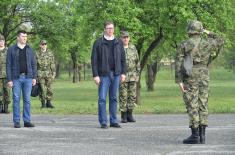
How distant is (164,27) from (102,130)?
16.8m

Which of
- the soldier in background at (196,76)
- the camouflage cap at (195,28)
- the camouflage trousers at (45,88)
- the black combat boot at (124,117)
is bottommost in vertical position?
the black combat boot at (124,117)

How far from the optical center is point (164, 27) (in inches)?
1108

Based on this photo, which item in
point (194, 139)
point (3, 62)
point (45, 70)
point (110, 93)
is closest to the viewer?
point (194, 139)

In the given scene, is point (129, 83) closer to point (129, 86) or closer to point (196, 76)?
point (129, 86)

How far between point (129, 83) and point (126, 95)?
0.93ft

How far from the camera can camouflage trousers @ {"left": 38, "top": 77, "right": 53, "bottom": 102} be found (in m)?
19.8

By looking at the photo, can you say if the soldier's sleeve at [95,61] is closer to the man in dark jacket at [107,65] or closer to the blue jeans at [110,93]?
the man in dark jacket at [107,65]

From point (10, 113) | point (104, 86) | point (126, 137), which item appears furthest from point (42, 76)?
point (126, 137)

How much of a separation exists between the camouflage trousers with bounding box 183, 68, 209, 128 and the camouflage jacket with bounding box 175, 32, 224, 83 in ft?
0.42

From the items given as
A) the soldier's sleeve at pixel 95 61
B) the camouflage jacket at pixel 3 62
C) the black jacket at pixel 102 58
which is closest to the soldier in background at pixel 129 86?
the black jacket at pixel 102 58

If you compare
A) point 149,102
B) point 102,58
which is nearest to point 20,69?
point 102,58

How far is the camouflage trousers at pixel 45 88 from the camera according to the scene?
779 inches

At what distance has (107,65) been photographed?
1227 cm

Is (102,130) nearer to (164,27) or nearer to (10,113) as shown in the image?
(10,113)
